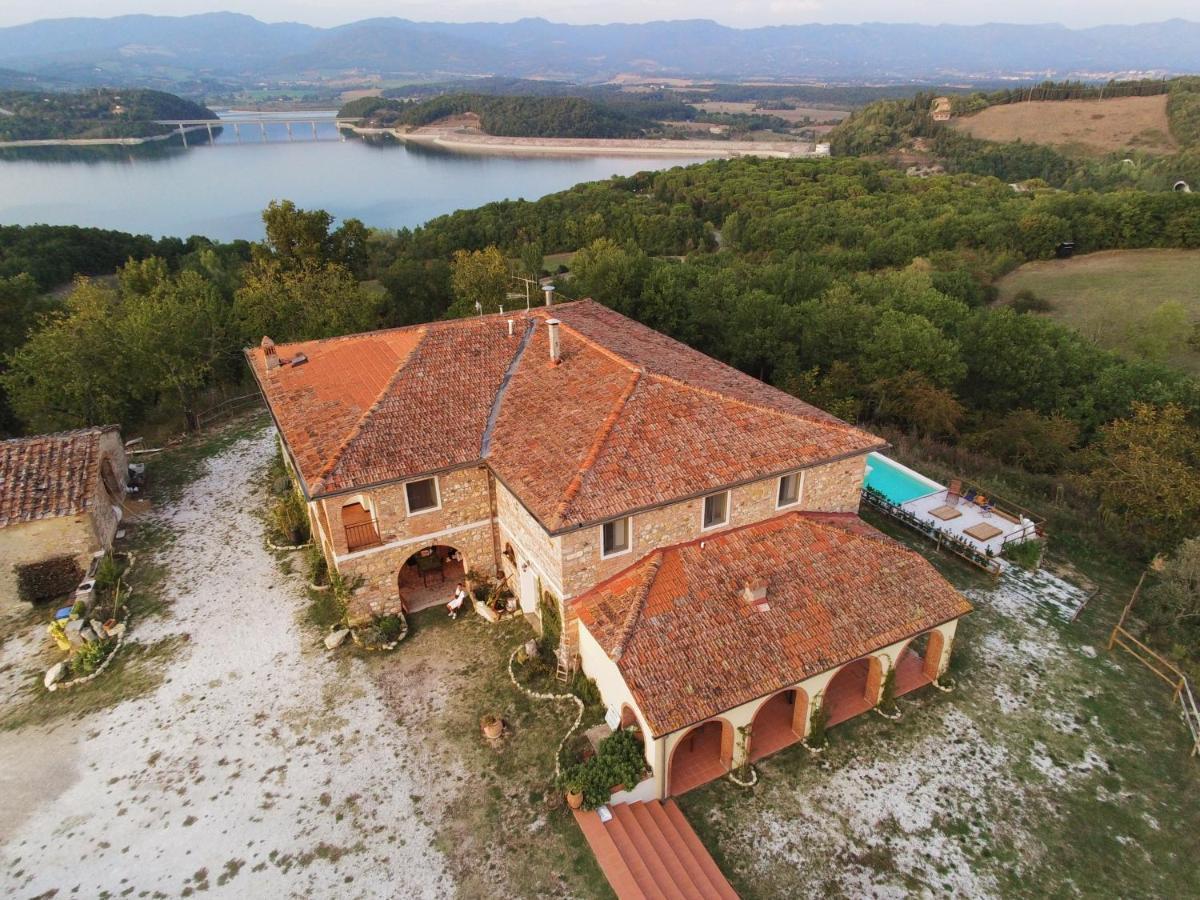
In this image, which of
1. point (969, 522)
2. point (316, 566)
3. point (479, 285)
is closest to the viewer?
point (316, 566)

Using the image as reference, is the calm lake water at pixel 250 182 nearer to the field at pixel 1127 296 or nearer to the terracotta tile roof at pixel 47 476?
the terracotta tile roof at pixel 47 476

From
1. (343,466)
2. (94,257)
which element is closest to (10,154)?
(94,257)

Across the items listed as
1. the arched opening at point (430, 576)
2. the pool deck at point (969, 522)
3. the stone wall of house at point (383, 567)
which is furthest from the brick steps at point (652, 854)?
the pool deck at point (969, 522)

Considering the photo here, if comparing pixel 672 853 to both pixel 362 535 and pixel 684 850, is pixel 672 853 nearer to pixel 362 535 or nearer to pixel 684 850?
pixel 684 850

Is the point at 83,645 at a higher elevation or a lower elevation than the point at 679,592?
lower

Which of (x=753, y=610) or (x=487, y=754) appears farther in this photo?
(x=753, y=610)

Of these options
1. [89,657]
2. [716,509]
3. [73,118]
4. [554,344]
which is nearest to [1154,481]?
[716,509]

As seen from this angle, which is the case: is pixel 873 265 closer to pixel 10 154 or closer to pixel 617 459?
pixel 617 459
